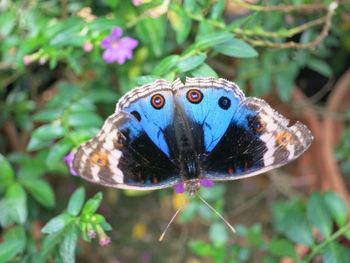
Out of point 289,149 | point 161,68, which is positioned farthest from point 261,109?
point 161,68

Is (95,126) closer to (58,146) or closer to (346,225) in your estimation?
(58,146)

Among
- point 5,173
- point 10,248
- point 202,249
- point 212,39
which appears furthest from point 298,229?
point 5,173

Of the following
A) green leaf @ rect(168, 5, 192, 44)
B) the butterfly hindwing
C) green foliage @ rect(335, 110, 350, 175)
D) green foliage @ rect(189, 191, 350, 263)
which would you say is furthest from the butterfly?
green foliage @ rect(335, 110, 350, 175)

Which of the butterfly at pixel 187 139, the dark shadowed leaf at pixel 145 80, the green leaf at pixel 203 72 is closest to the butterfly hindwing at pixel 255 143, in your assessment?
the butterfly at pixel 187 139

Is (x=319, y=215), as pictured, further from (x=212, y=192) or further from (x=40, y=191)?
(x=40, y=191)

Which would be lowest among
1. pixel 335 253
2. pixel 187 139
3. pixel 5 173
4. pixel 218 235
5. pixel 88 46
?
pixel 218 235

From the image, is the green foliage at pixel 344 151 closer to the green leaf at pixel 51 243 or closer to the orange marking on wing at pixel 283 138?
the orange marking on wing at pixel 283 138
